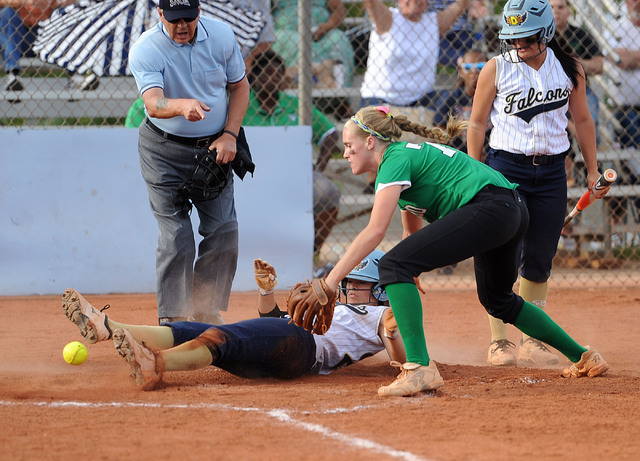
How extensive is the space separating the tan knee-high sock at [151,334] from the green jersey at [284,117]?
404 cm

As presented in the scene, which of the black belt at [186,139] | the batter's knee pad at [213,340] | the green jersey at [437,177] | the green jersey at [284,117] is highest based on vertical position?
the green jersey at [284,117]

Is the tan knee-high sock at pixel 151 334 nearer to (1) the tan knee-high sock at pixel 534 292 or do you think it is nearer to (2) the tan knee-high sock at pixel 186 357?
(2) the tan knee-high sock at pixel 186 357

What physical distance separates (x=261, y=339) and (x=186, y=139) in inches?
63.3

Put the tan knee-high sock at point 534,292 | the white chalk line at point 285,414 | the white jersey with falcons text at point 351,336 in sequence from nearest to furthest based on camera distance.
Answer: the white chalk line at point 285,414 < the white jersey with falcons text at point 351,336 < the tan knee-high sock at point 534,292

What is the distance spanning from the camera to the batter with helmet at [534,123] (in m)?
5.05

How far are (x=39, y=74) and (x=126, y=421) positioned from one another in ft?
19.9

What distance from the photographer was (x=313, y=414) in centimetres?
361

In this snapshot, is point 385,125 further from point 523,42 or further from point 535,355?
point 535,355

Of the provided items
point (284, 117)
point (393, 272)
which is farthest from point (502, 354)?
point (284, 117)

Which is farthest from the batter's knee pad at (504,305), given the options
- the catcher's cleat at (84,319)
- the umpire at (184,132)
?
the catcher's cleat at (84,319)

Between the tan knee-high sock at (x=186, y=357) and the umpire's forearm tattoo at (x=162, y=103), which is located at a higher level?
the umpire's forearm tattoo at (x=162, y=103)

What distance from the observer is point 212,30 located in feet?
17.4

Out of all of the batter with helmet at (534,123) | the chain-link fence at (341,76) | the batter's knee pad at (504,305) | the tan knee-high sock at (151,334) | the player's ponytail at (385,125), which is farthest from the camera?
the chain-link fence at (341,76)

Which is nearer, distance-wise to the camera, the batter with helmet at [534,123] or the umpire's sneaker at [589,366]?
the umpire's sneaker at [589,366]
